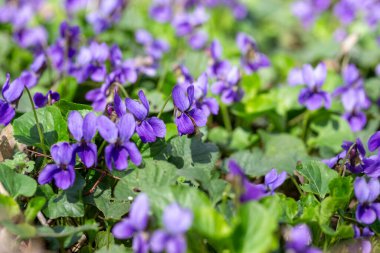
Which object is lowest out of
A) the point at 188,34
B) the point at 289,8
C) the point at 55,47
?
the point at 289,8

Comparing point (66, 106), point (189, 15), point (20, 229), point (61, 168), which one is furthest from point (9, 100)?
point (189, 15)

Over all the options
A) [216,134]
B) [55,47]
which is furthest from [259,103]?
[55,47]

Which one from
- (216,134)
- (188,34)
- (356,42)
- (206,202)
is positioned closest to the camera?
(206,202)

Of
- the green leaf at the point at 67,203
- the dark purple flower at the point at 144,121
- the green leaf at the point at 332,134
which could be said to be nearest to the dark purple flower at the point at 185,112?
the dark purple flower at the point at 144,121

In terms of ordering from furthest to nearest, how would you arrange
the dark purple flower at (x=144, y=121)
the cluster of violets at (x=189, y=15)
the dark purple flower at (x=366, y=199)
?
the cluster of violets at (x=189, y=15) → the dark purple flower at (x=144, y=121) → the dark purple flower at (x=366, y=199)

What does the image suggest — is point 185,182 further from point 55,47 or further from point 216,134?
point 55,47

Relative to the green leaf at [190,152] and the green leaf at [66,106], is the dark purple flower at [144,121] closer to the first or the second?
the green leaf at [190,152]

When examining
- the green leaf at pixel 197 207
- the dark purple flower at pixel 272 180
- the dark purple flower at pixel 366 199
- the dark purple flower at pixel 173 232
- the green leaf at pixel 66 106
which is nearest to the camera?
the dark purple flower at pixel 173 232
